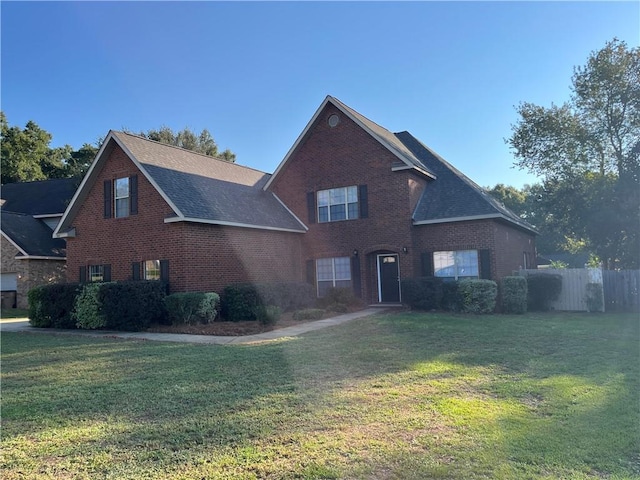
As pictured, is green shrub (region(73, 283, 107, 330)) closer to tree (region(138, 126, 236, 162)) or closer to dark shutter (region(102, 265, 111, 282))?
dark shutter (region(102, 265, 111, 282))

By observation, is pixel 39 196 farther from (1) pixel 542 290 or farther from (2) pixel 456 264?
(1) pixel 542 290

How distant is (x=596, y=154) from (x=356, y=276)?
15076 mm

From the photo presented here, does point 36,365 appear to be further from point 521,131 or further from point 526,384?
point 521,131

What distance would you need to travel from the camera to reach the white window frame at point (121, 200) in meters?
16.6

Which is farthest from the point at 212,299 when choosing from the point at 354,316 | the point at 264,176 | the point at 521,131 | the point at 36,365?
the point at 521,131

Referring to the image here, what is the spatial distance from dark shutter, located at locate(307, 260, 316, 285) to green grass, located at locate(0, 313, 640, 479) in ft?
33.2

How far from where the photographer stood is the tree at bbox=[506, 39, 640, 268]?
20.7 meters

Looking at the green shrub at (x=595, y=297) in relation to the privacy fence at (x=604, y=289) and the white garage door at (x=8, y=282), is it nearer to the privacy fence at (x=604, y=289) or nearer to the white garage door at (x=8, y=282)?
the privacy fence at (x=604, y=289)

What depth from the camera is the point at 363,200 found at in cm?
1911

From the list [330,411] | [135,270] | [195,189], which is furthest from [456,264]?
[330,411]

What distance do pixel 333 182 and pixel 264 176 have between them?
6039 millimetres

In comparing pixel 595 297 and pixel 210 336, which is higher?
pixel 595 297

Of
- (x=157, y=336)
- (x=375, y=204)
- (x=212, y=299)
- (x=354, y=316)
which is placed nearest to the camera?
(x=157, y=336)

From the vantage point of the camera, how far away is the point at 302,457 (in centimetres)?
408
